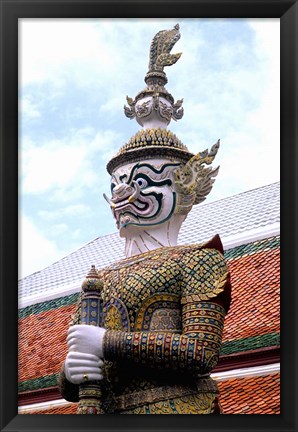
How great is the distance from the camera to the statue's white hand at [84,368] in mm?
6148

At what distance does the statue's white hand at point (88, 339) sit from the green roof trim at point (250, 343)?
263cm

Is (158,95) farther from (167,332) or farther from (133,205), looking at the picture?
(167,332)

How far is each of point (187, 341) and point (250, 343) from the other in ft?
8.80

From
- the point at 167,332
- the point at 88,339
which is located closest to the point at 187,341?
the point at 167,332

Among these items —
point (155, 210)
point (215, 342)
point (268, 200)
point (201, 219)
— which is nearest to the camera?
point (215, 342)

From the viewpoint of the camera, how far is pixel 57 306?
10.6 meters

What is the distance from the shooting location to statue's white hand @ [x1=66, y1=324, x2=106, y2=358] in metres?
6.16

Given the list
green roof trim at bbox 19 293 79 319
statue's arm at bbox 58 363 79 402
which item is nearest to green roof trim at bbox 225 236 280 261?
green roof trim at bbox 19 293 79 319

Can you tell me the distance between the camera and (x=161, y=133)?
22.4 feet

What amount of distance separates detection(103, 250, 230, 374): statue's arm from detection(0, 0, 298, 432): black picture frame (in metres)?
0.28
